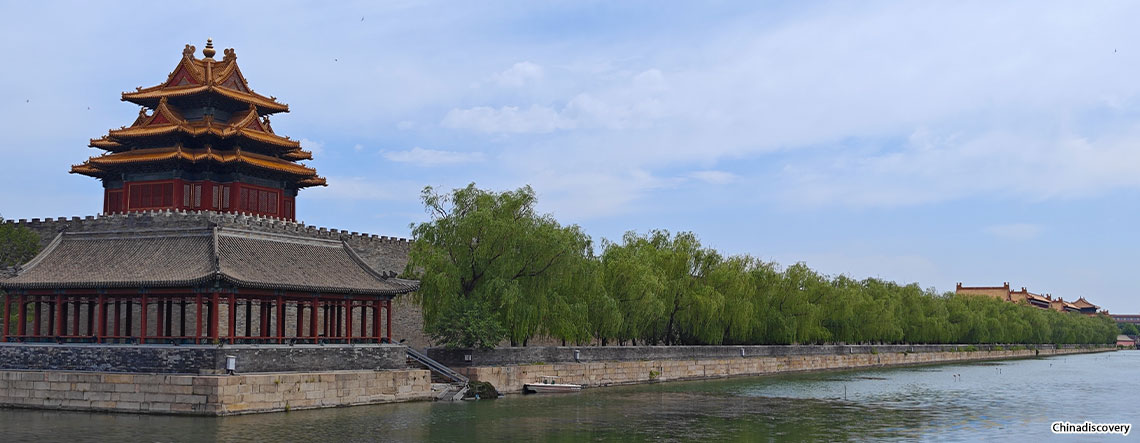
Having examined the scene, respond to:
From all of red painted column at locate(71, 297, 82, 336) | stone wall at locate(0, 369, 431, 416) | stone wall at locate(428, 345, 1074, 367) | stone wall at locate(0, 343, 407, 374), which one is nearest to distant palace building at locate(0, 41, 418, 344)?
red painted column at locate(71, 297, 82, 336)

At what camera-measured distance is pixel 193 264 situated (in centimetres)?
2962

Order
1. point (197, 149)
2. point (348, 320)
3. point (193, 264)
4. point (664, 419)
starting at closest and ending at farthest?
point (664, 419)
point (193, 264)
point (348, 320)
point (197, 149)

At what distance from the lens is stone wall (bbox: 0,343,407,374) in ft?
90.8

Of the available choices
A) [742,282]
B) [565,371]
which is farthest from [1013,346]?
[565,371]

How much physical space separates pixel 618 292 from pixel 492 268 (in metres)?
9.61

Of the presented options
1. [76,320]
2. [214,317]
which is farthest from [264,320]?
[76,320]

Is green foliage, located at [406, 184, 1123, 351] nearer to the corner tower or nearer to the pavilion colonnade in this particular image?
the pavilion colonnade

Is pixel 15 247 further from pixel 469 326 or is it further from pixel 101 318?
pixel 469 326

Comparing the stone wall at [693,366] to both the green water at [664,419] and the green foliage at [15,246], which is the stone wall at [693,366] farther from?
the green foliage at [15,246]

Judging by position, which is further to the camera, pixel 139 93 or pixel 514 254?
pixel 139 93

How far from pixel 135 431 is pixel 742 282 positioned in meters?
34.0

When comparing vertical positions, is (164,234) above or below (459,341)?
above

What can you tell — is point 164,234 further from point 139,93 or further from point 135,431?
point 139,93

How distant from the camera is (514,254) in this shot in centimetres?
3734
